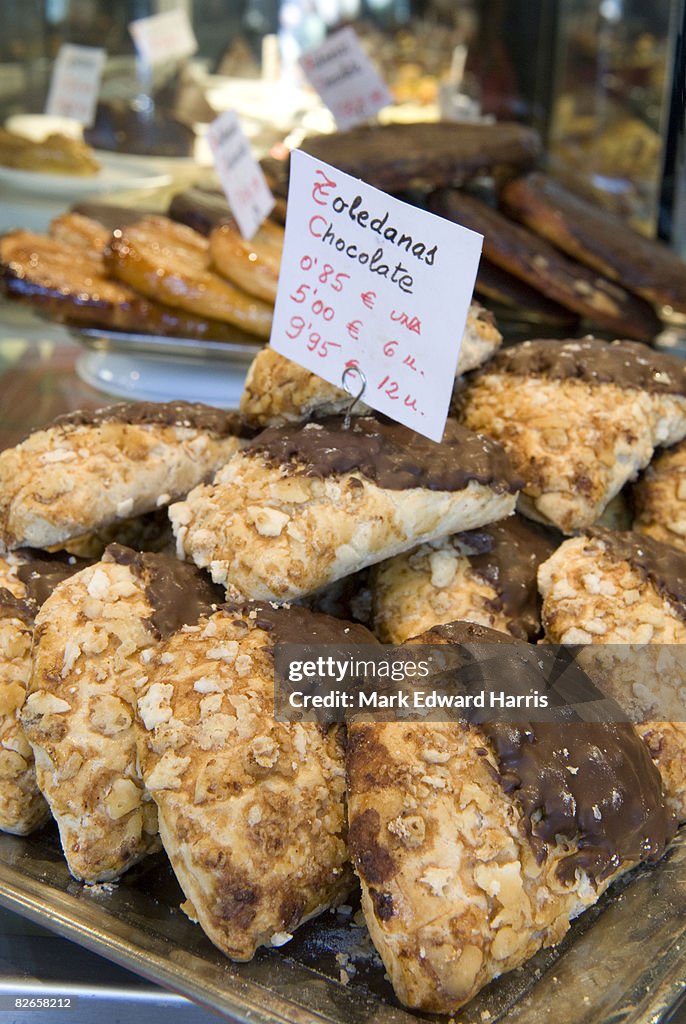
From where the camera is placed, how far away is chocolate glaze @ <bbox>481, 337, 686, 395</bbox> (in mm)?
1674

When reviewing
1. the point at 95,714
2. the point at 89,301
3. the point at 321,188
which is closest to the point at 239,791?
the point at 95,714

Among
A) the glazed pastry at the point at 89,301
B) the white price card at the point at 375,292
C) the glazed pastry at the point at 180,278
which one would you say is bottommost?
the glazed pastry at the point at 89,301

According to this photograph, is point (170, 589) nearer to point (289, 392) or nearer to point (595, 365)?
point (289, 392)

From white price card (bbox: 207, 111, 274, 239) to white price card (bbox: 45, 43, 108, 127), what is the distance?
1.38m

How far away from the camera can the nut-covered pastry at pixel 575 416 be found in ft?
5.18

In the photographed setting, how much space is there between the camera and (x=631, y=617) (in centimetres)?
143

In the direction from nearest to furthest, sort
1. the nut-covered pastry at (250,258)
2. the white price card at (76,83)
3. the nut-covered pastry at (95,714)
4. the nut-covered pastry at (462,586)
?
the nut-covered pastry at (95,714) < the nut-covered pastry at (462,586) < the nut-covered pastry at (250,258) < the white price card at (76,83)

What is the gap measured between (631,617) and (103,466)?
751mm

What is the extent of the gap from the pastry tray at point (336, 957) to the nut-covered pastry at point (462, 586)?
1.22 feet

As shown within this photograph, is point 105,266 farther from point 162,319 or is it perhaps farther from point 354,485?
point 354,485

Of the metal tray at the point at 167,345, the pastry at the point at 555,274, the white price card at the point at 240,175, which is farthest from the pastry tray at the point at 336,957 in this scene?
the white price card at the point at 240,175

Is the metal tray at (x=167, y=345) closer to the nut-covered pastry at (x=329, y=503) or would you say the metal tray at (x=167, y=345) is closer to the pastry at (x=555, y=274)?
the pastry at (x=555, y=274)

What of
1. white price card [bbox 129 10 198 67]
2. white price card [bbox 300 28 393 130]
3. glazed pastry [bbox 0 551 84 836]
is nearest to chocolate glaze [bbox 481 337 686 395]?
glazed pastry [bbox 0 551 84 836]

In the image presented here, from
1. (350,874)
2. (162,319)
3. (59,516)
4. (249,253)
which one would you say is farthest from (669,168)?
Result: (350,874)
